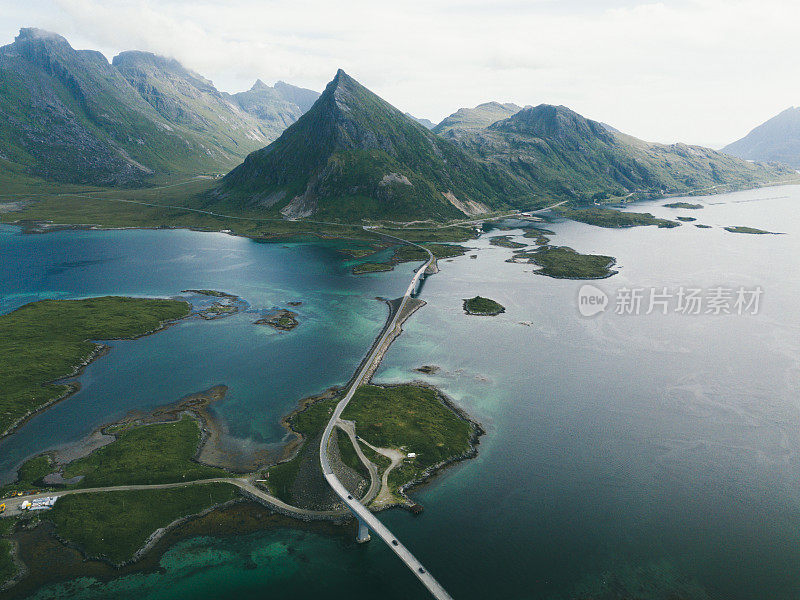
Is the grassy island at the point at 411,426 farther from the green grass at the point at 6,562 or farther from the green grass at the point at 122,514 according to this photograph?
the green grass at the point at 6,562

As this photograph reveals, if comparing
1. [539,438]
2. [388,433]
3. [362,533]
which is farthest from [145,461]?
[539,438]

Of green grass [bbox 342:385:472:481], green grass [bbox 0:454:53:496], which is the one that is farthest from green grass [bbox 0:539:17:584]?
green grass [bbox 342:385:472:481]

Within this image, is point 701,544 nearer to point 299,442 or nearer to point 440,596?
point 440,596

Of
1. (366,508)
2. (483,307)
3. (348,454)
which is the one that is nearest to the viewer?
(366,508)

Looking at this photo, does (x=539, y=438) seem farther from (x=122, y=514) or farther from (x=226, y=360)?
(x=226, y=360)

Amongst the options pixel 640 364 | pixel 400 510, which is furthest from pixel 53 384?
pixel 640 364

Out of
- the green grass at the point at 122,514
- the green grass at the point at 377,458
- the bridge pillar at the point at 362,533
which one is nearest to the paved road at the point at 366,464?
the green grass at the point at 377,458
